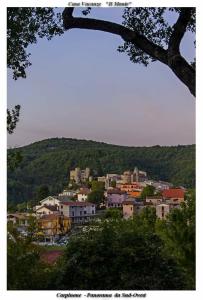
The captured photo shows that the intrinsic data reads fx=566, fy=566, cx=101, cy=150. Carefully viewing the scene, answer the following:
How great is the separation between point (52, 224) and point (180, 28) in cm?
179

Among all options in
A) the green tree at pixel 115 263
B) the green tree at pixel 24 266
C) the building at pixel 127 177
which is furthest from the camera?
the building at pixel 127 177

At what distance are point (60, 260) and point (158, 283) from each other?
31.8 inches

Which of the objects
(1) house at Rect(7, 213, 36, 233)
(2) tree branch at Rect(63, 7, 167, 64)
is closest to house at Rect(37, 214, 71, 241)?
(1) house at Rect(7, 213, 36, 233)

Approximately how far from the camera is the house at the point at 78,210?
4.44m

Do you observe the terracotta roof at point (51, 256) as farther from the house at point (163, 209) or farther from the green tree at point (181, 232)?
the house at point (163, 209)

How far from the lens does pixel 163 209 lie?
5.64m

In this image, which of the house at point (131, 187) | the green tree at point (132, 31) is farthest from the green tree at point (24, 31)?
the house at point (131, 187)

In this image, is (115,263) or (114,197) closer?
(115,263)

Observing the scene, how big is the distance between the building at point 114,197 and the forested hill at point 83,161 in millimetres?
184

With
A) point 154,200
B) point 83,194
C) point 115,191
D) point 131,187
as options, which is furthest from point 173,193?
point 83,194

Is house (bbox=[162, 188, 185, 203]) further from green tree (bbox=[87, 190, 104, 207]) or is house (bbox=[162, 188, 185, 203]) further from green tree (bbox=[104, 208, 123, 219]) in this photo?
green tree (bbox=[87, 190, 104, 207])

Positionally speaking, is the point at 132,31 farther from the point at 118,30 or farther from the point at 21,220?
the point at 21,220

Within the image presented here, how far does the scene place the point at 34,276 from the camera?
409 cm
